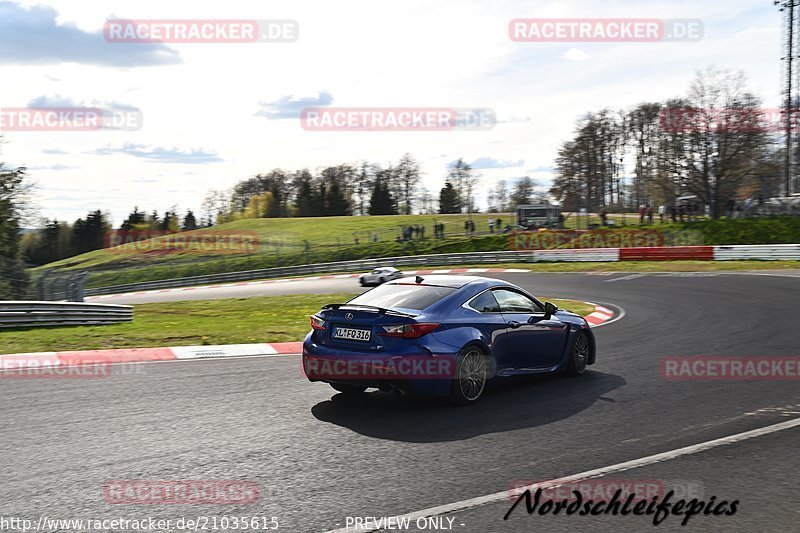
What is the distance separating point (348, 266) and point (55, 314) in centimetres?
3049

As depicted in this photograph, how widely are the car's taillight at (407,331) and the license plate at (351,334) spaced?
0.18 metres

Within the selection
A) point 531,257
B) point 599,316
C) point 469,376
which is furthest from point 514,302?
point 531,257

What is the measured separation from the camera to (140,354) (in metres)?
11.4

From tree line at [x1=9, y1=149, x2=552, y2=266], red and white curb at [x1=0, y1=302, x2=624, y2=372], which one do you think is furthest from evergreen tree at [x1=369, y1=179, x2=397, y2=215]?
red and white curb at [x1=0, y1=302, x2=624, y2=372]

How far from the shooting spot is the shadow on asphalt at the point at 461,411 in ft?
21.7

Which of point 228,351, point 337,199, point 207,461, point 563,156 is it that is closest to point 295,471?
point 207,461

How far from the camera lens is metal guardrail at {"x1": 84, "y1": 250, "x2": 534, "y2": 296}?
139 feet

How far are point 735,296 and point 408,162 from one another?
105827 mm

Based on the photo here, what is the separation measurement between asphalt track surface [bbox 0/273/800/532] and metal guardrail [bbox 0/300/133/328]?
5996mm

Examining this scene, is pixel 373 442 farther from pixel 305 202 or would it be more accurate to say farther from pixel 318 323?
pixel 305 202

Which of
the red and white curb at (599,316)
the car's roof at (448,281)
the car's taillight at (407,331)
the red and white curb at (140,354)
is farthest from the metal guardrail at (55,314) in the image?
the red and white curb at (599,316)

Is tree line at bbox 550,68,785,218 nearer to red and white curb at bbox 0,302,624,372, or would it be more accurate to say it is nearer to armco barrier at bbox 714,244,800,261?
armco barrier at bbox 714,244,800,261

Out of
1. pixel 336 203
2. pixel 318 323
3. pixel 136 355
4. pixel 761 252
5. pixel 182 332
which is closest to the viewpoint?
pixel 318 323

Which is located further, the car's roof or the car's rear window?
the car's roof
